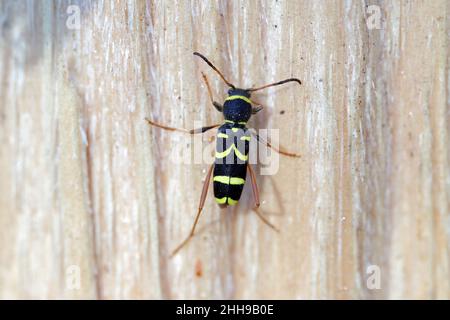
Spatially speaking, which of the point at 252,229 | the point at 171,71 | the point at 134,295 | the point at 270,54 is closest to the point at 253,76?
the point at 270,54

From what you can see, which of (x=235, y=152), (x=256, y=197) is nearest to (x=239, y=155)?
(x=235, y=152)

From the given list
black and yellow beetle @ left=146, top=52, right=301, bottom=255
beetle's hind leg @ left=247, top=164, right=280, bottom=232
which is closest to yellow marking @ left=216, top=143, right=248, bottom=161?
black and yellow beetle @ left=146, top=52, right=301, bottom=255

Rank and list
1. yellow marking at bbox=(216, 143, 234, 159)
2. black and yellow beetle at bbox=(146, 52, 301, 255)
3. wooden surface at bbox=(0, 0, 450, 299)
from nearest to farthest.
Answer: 1. wooden surface at bbox=(0, 0, 450, 299)
2. black and yellow beetle at bbox=(146, 52, 301, 255)
3. yellow marking at bbox=(216, 143, 234, 159)

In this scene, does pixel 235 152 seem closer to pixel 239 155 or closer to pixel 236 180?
pixel 239 155

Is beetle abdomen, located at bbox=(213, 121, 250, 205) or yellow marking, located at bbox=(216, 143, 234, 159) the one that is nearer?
beetle abdomen, located at bbox=(213, 121, 250, 205)

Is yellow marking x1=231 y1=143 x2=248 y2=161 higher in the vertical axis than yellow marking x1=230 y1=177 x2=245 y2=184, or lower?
higher

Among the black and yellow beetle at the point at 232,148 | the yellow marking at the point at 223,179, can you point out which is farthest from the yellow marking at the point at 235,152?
the yellow marking at the point at 223,179

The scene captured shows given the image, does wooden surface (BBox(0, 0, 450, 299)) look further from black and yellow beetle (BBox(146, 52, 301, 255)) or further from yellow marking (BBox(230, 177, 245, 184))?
yellow marking (BBox(230, 177, 245, 184))
